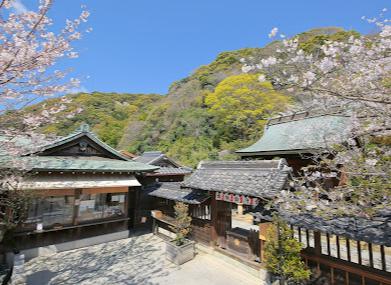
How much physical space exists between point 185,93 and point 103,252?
1388 inches

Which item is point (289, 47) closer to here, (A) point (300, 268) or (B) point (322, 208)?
(B) point (322, 208)

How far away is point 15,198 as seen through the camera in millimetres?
7070

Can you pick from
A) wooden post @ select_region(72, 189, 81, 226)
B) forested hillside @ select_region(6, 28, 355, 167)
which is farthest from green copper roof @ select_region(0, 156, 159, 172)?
forested hillside @ select_region(6, 28, 355, 167)

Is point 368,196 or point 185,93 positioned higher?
point 185,93

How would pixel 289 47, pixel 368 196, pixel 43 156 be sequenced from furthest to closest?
pixel 43 156
pixel 289 47
pixel 368 196

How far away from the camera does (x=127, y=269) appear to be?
26.1 ft

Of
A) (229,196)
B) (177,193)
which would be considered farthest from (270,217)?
(177,193)

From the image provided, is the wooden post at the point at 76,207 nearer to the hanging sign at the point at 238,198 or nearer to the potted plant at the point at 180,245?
the potted plant at the point at 180,245

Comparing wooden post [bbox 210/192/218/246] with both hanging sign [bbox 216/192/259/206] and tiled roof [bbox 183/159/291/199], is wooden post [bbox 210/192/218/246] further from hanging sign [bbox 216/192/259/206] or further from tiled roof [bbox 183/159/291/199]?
hanging sign [bbox 216/192/259/206]

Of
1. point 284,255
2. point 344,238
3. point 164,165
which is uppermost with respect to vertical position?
point 164,165

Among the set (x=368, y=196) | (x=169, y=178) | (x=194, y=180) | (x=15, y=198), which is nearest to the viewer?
(x=368, y=196)

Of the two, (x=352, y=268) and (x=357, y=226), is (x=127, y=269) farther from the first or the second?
(x=357, y=226)

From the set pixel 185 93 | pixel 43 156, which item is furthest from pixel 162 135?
pixel 43 156

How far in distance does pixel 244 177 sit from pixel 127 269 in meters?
5.43
